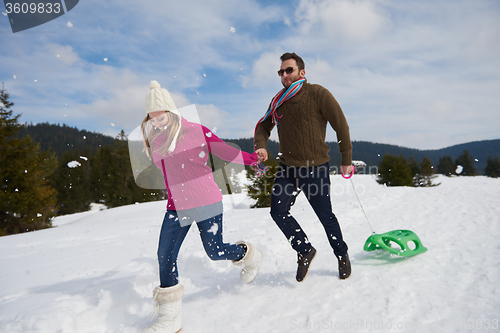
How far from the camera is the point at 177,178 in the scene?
7.83 ft

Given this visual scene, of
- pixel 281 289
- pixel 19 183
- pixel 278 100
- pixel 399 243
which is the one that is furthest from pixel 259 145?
pixel 19 183

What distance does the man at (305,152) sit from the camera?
2.84m

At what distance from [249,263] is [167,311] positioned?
0.94 meters

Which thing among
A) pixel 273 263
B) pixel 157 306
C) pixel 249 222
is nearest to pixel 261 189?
pixel 249 222

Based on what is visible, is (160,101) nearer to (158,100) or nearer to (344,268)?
(158,100)

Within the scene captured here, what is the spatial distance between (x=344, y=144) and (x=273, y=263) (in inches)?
71.2

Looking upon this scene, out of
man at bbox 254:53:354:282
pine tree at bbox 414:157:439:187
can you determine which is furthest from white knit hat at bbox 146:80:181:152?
pine tree at bbox 414:157:439:187

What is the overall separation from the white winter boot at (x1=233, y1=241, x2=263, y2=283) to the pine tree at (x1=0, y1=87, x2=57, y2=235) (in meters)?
21.1

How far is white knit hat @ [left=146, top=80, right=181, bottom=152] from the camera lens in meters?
2.33

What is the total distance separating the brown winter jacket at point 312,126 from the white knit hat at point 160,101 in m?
1.18

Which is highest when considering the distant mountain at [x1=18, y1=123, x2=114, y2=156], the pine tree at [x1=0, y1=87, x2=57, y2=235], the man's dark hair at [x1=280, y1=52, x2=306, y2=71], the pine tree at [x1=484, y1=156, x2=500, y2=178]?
the distant mountain at [x1=18, y1=123, x2=114, y2=156]

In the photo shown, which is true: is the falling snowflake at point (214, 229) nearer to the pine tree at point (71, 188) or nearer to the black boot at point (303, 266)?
the black boot at point (303, 266)

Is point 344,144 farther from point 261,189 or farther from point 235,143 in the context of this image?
point 261,189

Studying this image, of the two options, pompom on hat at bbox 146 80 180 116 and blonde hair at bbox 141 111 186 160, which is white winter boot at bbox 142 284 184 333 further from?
pompom on hat at bbox 146 80 180 116
